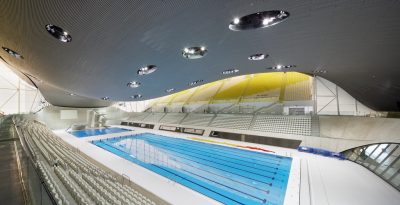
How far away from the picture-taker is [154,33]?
415 centimetres

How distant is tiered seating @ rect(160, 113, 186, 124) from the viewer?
2019 centimetres

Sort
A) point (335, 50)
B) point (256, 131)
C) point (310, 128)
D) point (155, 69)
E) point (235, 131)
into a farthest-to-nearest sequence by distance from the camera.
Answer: point (235, 131), point (256, 131), point (310, 128), point (155, 69), point (335, 50)

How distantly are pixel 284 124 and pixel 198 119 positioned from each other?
871 centimetres

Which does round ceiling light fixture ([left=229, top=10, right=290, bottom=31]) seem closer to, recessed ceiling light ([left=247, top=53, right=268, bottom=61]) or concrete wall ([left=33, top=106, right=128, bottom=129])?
recessed ceiling light ([left=247, top=53, right=268, bottom=61])

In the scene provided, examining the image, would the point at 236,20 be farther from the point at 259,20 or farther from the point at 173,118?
the point at 173,118

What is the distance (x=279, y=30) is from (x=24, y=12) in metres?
5.38

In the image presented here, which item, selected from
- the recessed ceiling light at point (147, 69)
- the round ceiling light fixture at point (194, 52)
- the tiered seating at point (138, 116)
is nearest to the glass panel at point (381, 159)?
the round ceiling light fixture at point (194, 52)

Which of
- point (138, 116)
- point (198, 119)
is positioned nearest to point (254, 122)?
point (198, 119)

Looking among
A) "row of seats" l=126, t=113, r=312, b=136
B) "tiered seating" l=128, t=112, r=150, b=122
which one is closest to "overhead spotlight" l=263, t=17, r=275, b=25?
"row of seats" l=126, t=113, r=312, b=136

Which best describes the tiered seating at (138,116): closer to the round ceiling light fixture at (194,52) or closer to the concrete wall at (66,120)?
the concrete wall at (66,120)

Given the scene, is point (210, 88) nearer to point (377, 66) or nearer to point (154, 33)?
point (377, 66)

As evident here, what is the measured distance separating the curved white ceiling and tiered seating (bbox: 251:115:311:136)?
189 inches

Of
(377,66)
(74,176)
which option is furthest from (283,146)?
(74,176)

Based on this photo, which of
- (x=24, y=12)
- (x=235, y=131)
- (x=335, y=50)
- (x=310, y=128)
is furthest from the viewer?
(x=235, y=131)
